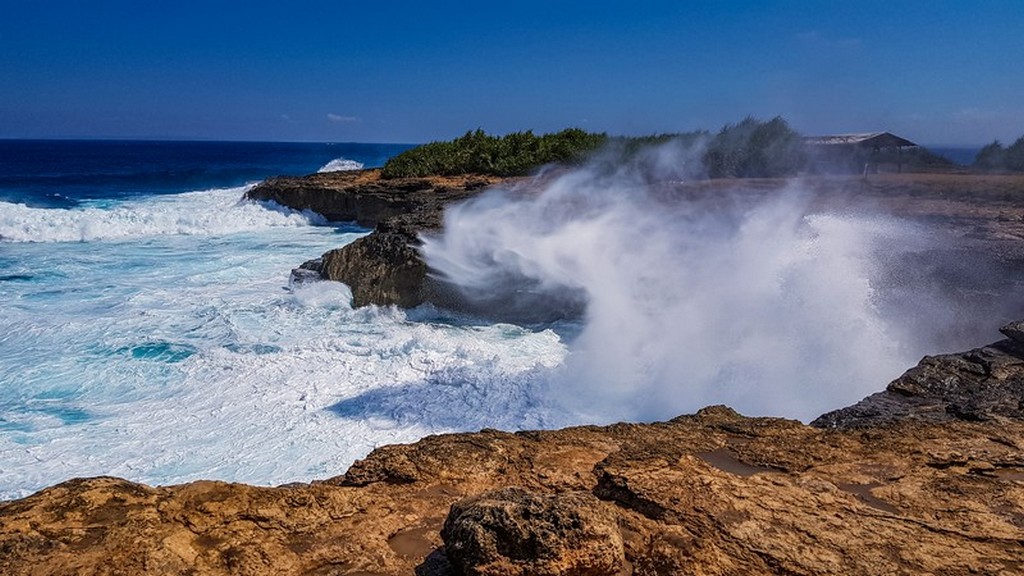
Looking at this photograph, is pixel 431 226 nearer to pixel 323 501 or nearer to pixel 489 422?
pixel 489 422

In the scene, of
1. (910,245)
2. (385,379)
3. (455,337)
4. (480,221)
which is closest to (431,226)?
(480,221)

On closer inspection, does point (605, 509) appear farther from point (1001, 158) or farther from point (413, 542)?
point (1001, 158)

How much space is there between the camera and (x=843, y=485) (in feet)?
10.7

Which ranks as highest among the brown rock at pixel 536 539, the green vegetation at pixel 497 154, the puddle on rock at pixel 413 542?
the green vegetation at pixel 497 154

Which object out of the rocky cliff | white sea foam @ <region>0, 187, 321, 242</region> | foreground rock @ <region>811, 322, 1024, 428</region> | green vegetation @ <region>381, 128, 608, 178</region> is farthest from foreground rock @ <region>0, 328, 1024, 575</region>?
white sea foam @ <region>0, 187, 321, 242</region>

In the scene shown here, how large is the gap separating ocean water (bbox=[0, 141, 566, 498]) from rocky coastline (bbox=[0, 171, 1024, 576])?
321cm

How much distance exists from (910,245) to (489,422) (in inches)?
254

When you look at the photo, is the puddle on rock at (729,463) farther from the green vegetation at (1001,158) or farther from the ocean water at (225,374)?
the green vegetation at (1001,158)

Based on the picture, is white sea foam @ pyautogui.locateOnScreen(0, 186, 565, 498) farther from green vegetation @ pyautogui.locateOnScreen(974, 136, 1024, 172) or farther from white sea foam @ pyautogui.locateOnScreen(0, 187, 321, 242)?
green vegetation @ pyautogui.locateOnScreen(974, 136, 1024, 172)

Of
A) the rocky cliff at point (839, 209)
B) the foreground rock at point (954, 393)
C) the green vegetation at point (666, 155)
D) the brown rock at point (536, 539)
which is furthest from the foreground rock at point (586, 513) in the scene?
the green vegetation at point (666, 155)

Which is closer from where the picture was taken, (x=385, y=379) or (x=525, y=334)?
(x=385, y=379)

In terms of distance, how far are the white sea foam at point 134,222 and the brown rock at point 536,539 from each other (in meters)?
22.5

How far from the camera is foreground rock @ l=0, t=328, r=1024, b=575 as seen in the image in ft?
8.17

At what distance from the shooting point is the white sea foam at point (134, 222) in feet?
70.9
